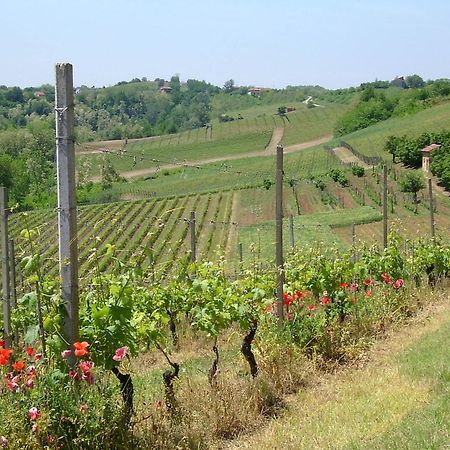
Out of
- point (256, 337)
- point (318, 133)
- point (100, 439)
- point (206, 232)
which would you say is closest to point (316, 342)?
point (256, 337)

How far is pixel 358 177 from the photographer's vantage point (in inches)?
2072

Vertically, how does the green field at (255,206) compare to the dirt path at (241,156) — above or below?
below

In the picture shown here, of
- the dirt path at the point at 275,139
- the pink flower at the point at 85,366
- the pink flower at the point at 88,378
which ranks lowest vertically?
the pink flower at the point at 88,378

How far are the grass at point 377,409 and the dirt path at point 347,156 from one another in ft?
175

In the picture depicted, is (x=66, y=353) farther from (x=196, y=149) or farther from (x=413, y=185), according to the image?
(x=196, y=149)

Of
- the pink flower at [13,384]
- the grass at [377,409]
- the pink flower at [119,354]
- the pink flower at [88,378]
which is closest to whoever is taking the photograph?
the pink flower at [13,384]

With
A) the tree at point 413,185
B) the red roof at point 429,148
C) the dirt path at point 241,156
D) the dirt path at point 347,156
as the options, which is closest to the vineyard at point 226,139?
the dirt path at point 241,156

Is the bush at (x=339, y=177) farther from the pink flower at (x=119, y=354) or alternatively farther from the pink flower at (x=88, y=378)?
the pink flower at (x=88, y=378)

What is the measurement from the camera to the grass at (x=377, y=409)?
161 inches

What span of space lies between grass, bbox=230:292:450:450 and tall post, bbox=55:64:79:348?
148 cm

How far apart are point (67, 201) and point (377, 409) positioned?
8.78ft

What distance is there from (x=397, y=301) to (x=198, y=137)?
101 m

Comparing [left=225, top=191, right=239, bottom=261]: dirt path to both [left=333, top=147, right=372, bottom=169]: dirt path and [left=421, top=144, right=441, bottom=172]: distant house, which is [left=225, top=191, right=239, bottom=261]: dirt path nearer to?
[left=333, top=147, right=372, bottom=169]: dirt path

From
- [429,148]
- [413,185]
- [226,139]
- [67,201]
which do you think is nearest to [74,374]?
[67,201]
